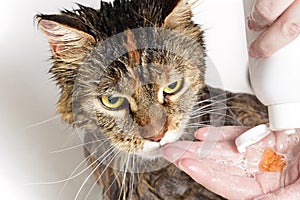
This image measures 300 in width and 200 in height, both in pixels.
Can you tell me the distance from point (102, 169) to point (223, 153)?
8.8 inches

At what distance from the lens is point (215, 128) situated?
119 centimetres

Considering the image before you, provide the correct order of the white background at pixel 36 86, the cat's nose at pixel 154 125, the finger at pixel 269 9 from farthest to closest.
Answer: the white background at pixel 36 86
the cat's nose at pixel 154 125
the finger at pixel 269 9

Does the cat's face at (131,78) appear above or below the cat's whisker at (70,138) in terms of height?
above

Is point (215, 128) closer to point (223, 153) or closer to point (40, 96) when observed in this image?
point (223, 153)

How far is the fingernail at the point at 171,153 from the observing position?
106 centimetres

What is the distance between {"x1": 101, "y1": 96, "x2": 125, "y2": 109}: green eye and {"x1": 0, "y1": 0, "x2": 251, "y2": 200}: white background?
35 cm

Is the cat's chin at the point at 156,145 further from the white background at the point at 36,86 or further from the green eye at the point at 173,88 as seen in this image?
the white background at the point at 36,86

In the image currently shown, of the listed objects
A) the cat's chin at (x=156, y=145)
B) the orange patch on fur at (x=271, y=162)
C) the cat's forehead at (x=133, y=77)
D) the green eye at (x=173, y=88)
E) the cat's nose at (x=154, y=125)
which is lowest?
the orange patch on fur at (x=271, y=162)

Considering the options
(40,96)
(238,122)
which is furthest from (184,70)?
(40,96)

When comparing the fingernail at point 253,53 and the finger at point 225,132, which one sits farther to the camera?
the finger at point 225,132

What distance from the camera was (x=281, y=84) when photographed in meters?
1.00

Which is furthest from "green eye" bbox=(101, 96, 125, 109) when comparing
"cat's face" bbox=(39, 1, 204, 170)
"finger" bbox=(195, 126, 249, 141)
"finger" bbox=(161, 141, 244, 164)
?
"finger" bbox=(195, 126, 249, 141)

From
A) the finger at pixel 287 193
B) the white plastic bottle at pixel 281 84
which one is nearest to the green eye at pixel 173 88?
the white plastic bottle at pixel 281 84

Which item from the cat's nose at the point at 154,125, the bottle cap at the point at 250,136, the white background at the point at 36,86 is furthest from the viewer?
the white background at the point at 36,86
